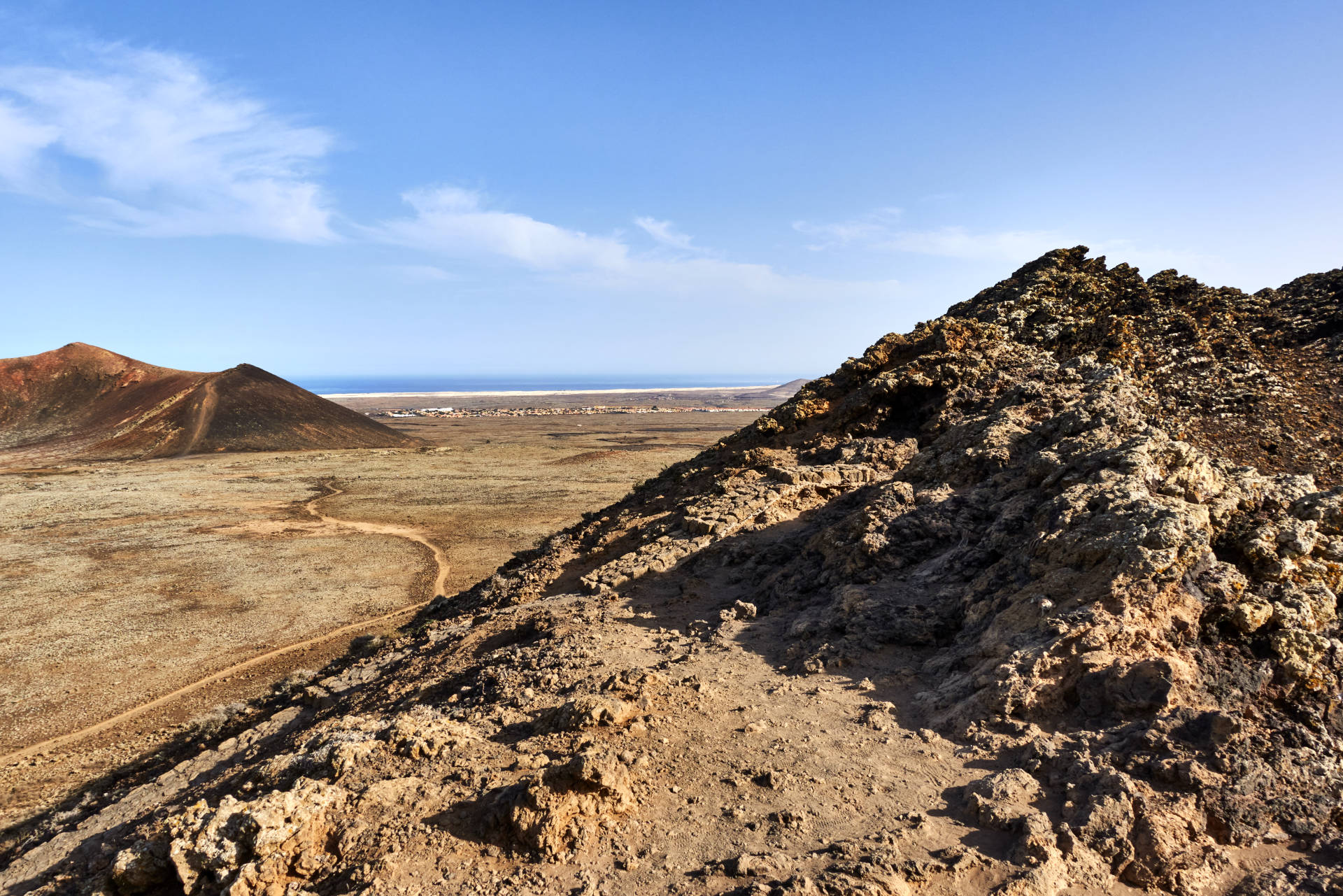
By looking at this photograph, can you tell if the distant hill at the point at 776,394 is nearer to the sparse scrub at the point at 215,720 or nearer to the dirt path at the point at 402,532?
the dirt path at the point at 402,532

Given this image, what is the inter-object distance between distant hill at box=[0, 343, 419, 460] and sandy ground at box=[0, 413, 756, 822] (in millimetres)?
5752

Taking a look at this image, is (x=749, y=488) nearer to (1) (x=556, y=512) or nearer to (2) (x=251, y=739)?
(2) (x=251, y=739)

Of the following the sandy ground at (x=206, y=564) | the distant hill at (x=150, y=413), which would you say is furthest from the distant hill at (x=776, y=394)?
the sandy ground at (x=206, y=564)

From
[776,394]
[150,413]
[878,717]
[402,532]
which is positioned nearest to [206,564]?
[402,532]

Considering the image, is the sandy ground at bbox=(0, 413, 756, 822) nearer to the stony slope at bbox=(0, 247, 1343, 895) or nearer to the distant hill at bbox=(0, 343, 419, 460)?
the stony slope at bbox=(0, 247, 1343, 895)

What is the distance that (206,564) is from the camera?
20.8 meters

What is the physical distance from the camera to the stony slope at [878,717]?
4184mm

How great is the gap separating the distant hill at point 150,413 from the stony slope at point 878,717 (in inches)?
1967

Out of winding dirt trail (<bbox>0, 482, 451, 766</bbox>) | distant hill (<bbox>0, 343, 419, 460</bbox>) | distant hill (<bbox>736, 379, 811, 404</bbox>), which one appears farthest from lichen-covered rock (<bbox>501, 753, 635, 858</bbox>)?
distant hill (<bbox>736, 379, 811, 404</bbox>)

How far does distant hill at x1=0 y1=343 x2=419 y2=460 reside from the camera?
50.5 metres

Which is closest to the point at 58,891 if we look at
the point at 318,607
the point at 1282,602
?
the point at 1282,602

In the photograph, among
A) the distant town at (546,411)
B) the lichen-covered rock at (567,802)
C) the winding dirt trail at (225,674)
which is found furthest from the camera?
the distant town at (546,411)

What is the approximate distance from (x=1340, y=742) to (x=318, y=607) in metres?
17.6

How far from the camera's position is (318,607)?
16734 mm
